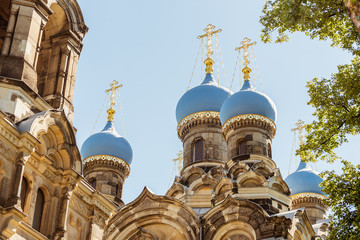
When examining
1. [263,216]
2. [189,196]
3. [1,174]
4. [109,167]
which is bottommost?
[1,174]

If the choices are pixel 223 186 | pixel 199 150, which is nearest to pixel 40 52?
pixel 223 186

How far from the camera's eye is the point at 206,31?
2777cm

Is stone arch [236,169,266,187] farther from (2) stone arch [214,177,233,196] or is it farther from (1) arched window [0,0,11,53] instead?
(1) arched window [0,0,11,53]

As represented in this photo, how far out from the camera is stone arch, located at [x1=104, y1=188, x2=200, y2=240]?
17656 mm

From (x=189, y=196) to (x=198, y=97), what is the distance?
13.0ft

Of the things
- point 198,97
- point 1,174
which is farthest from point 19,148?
point 198,97

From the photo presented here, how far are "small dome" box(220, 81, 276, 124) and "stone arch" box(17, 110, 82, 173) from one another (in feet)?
32.2

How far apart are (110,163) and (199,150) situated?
10.1 feet

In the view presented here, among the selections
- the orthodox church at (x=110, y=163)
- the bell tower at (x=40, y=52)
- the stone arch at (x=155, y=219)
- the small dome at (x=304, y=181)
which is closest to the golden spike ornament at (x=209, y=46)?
the orthodox church at (x=110, y=163)

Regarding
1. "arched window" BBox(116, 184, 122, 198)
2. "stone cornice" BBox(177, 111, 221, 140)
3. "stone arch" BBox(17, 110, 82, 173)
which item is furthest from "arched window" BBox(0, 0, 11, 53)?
"stone cornice" BBox(177, 111, 221, 140)

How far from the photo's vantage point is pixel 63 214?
1214cm

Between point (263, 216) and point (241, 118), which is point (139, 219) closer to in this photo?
point (263, 216)

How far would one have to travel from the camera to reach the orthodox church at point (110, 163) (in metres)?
12.0

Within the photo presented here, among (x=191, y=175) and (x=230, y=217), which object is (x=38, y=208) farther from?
(x=191, y=175)
